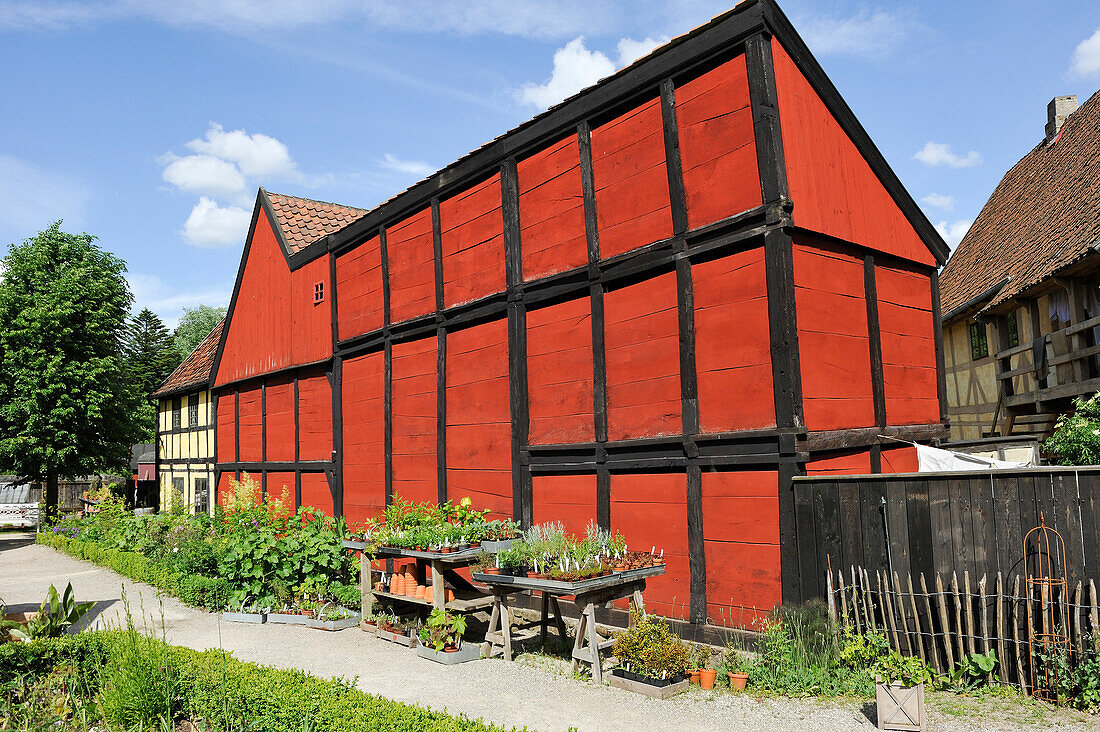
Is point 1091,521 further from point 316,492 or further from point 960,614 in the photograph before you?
point 316,492

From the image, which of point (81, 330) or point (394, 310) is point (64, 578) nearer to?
point (394, 310)

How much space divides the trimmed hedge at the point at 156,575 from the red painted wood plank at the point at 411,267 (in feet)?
16.3

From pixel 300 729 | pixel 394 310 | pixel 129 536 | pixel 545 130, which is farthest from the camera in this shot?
pixel 129 536

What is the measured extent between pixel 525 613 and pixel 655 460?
3126 mm

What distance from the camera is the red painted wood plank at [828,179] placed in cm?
796

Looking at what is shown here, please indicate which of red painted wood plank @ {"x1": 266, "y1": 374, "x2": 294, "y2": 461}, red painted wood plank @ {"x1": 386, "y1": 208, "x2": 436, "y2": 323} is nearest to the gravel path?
red painted wood plank @ {"x1": 386, "y1": 208, "x2": 436, "y2": 323}

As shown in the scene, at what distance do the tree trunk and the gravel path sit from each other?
16510mm

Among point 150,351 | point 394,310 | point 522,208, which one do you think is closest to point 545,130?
point 522,208

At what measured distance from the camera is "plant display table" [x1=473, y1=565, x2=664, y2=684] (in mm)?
7164

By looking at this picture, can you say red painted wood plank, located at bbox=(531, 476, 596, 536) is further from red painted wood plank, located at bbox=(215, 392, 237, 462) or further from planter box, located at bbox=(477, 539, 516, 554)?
red painted wood plank, located at bbox=(215, 392, 237, 462)

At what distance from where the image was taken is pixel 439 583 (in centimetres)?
877

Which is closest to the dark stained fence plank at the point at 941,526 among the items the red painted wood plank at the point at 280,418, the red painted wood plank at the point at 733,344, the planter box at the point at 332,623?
the red painted wood plank at the point at 733,344

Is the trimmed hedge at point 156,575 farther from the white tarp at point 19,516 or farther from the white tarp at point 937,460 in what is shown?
the white tarp at point 19,516

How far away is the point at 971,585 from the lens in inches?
253
